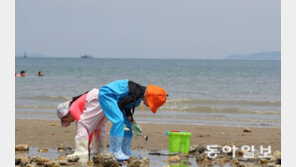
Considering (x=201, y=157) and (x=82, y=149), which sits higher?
(x=82, y=149)

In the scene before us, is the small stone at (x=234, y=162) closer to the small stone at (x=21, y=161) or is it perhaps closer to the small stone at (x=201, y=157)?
the small stone at (x=201, y=157)

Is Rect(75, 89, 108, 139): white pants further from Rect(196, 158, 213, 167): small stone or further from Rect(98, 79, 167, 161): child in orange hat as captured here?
Rect(196, 158, 213, 167): small stone

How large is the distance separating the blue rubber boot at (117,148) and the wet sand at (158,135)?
1374mm

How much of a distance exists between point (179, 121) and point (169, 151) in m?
5.16

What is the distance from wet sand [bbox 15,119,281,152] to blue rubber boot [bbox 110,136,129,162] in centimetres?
137

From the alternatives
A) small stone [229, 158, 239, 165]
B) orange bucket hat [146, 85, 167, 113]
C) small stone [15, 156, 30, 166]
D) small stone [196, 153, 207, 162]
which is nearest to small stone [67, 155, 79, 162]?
small stone [15, 156, 30, 166]

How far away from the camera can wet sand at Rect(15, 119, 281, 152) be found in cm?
884

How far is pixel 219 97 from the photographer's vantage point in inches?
795

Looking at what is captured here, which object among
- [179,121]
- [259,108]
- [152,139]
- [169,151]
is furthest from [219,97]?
[169,151]

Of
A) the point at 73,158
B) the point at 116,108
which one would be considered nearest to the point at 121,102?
the point at 116,108

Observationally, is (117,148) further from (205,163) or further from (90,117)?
(205,163)

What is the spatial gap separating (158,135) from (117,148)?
303 centimetres

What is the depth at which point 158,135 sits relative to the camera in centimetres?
987

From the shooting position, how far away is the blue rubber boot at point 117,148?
22.4 feet
